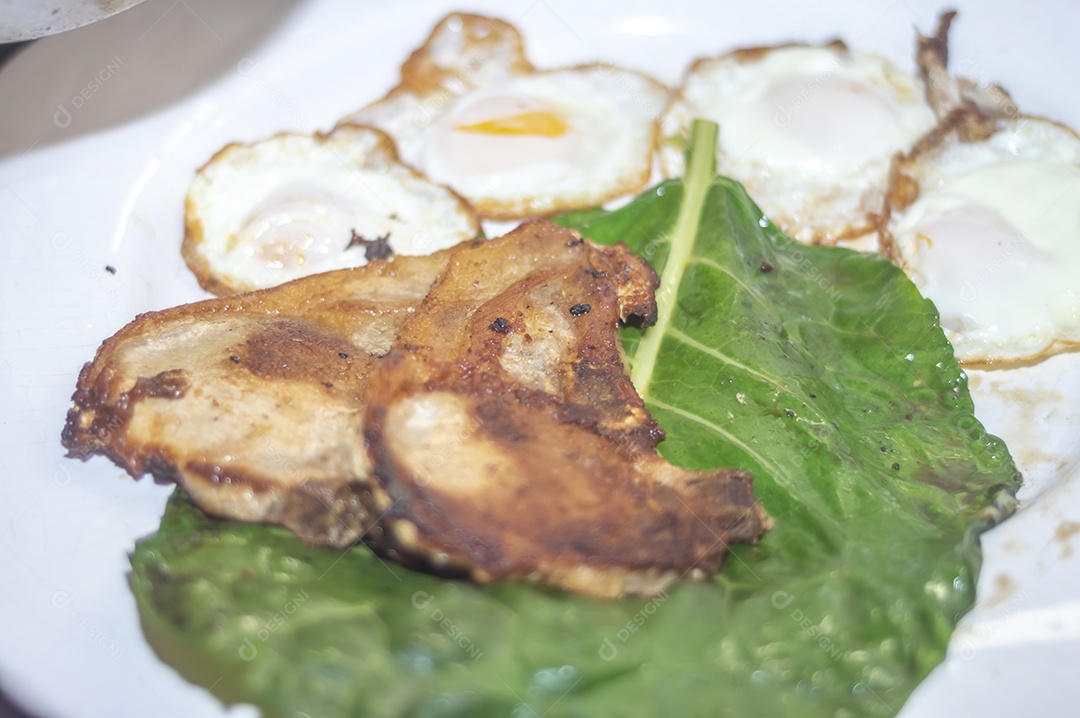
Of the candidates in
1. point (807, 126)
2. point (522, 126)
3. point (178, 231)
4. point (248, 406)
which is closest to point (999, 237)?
point (807, 126)

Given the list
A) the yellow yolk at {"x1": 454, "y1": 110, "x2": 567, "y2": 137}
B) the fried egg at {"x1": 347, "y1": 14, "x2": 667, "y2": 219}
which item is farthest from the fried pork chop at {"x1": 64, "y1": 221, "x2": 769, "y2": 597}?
the yellow yolk at {"x1": 454, "y1": 110, "x2": 567, "y2": 137}

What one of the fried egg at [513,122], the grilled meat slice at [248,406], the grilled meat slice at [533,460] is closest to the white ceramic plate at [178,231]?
the fried egg at [513,122]

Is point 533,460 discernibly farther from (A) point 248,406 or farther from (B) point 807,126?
(B) point 807,126

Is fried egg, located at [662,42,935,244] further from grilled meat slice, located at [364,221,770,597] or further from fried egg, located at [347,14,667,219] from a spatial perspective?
grilled meat slice, located at [364,221,770,597]

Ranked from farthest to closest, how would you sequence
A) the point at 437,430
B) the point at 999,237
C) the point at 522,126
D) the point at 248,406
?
the point at 522,126 → the point at 999,237 → the point at 248,406 → the point at 437,430

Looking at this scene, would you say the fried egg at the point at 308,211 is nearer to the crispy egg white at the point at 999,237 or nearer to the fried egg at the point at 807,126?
the fried egg at the point at 807,126

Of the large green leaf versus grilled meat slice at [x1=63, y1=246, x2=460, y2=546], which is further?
grilled meat slice at [x1=63, y1=246, x2=460, y2=546]
